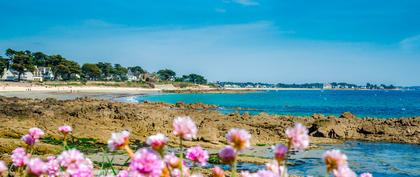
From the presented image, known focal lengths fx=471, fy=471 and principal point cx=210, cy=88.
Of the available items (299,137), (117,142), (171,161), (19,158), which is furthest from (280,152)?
(19,158)

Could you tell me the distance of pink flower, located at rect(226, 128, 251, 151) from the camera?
2762 millimetres

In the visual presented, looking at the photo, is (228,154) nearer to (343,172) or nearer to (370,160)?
(343,172)

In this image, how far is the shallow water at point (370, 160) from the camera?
655 inches

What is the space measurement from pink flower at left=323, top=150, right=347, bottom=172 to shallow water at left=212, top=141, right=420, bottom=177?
40.3 ft

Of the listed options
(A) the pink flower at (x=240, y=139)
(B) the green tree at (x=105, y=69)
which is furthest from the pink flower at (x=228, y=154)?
(B) the green tree at (x=105, y=69)

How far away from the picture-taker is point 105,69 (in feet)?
615

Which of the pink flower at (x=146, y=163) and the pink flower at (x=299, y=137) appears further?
the pink flower at (x=299, y=137)

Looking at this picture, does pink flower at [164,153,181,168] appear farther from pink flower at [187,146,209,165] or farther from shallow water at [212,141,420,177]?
shallow water at [212,141,420,177]

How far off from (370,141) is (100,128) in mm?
15183

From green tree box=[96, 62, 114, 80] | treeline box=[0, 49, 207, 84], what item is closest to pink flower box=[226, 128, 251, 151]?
treeline box=[0, 49, 207, 84]

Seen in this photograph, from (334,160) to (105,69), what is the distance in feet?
623

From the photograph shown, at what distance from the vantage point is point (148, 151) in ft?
8.06

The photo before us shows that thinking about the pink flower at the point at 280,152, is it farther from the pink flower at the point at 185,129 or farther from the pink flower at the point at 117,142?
the pink flower at the point at 117,142

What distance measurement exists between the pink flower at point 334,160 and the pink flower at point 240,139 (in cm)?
46
